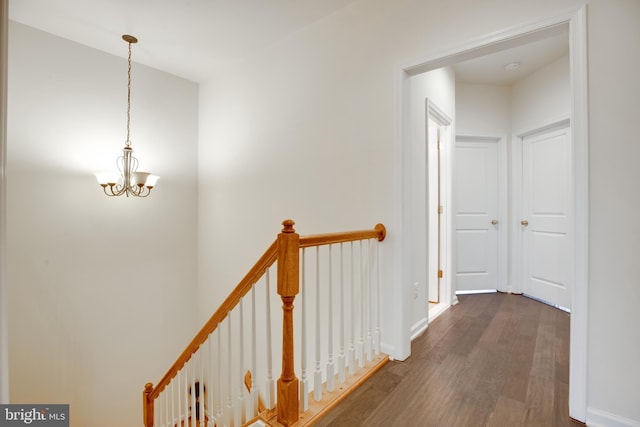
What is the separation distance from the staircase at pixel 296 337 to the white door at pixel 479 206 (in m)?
2.24

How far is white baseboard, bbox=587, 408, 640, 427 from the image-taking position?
4.67ft

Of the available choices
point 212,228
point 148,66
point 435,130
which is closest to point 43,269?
point 212,228

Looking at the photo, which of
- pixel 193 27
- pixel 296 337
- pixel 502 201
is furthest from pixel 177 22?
pixel 502 201

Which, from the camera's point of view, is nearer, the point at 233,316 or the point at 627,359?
the point at 627,359

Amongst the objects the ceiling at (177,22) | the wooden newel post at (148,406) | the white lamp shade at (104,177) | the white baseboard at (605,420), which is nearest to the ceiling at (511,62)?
the ceiling at (177,22)

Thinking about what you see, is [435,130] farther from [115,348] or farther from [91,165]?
[115,348]

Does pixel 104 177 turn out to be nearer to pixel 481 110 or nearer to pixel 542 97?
pixel 481 110

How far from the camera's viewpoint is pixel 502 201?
3959 mm

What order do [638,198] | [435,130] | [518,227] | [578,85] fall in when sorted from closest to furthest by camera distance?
1. [638,198]
2. [578,85]
3. [435,130]
4. [518,227]

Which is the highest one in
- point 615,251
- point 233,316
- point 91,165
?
point 91,165

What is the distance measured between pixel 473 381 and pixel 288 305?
1304mm

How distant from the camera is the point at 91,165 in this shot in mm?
3182

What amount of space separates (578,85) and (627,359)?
4.41 ft

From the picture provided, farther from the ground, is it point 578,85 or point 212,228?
point 578,85
